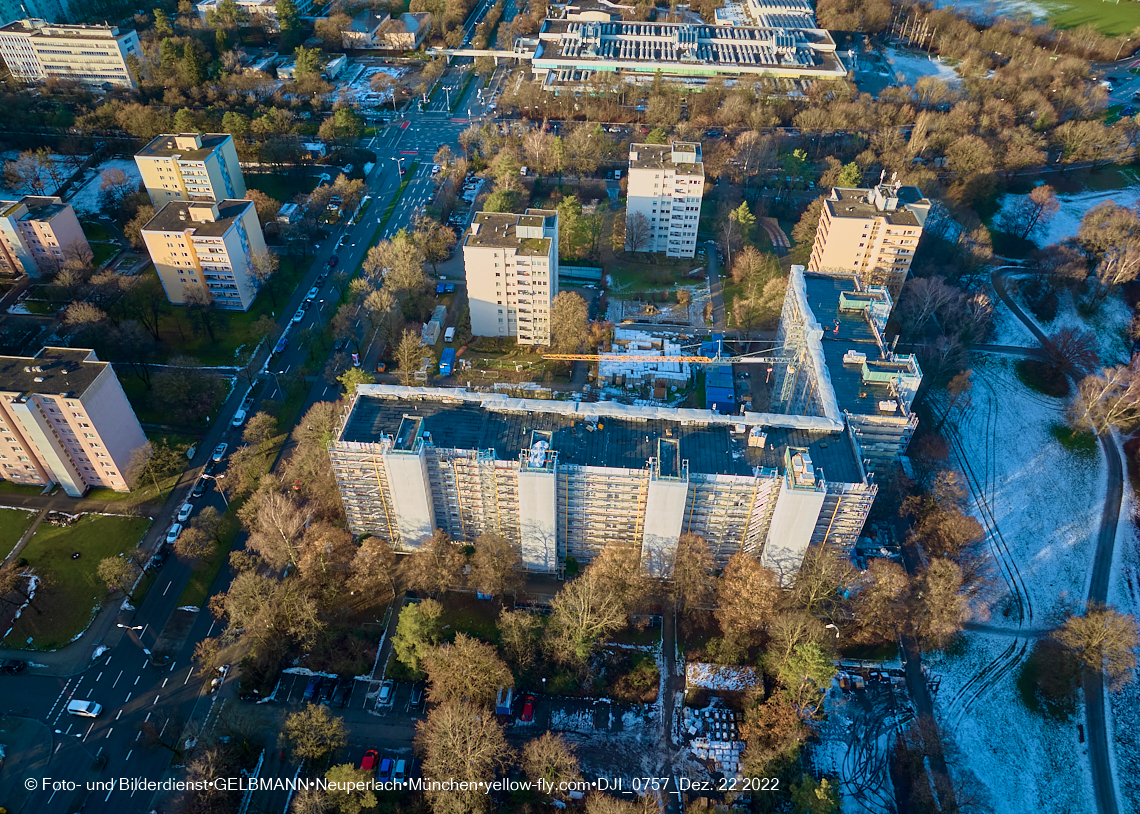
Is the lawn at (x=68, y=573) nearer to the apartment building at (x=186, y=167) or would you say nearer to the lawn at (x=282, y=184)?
the apartment building at (x=186, y=167)

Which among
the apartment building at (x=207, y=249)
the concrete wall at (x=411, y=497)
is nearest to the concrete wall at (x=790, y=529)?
the concrete wall at (x=411, y=497)

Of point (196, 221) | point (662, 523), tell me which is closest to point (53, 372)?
point (196, 221)

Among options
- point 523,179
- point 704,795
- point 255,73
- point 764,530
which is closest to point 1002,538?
point 764,530

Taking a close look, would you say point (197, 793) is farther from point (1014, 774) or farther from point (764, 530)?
point (1014, 774)

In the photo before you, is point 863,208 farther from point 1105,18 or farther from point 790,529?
point 1105,18

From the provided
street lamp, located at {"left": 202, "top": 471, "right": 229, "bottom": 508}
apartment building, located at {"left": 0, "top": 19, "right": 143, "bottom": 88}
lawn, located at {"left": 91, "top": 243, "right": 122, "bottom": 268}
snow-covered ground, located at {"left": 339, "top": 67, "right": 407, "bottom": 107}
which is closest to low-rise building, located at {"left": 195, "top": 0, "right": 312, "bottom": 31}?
apartment building, located at {"left": 0, "top": 19, "right": 143, "bottom": 88}

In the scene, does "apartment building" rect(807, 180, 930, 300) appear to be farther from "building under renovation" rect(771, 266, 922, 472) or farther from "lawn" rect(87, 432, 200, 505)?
"lawn" rect(87, 432, 200, 505)
